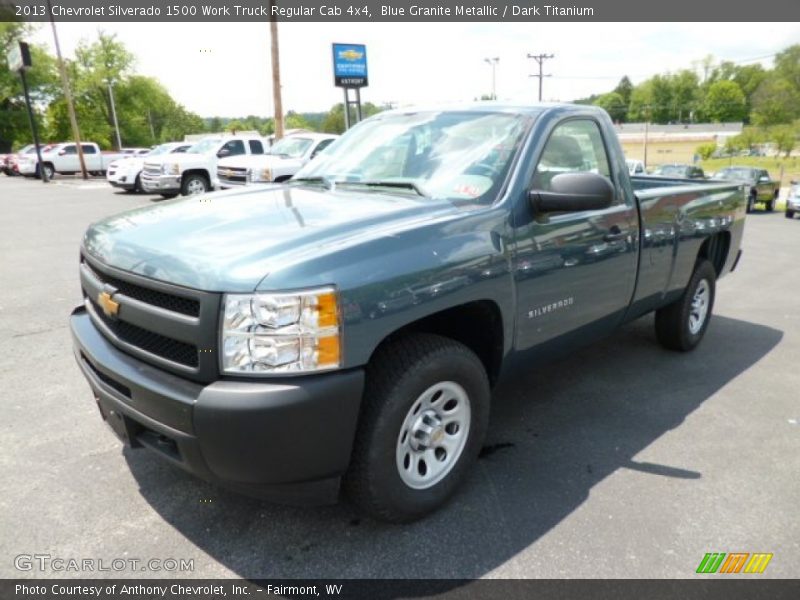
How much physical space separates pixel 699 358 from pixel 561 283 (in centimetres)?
247

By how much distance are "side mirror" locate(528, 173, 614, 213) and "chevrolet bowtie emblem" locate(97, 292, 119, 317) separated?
6.51ft

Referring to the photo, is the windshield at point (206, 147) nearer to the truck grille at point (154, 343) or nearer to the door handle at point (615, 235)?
the door handle at point (615, 235)

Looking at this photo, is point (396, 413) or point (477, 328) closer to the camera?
point (396, 413)

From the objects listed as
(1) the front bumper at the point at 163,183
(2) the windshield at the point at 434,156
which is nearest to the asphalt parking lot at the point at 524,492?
(2) the windshield at the point at 434,156

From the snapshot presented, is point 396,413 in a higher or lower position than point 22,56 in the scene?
lower

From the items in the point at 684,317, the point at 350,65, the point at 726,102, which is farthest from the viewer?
the point at 726,102

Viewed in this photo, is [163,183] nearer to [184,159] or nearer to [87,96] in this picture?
[184,159]

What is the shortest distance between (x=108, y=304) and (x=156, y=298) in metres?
0.34

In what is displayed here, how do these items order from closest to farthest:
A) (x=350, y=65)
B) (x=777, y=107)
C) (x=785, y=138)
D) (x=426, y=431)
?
(x=426, y=431) → (x=350, y=65) → (x=785, y=138) → (x=777, y=107)

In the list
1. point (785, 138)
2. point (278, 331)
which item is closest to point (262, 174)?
point (278, 331)

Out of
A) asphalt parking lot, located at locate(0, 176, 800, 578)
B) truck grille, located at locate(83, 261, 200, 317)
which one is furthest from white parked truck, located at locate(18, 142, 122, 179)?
truck grille, located at locate(83, 261, 200, 317)

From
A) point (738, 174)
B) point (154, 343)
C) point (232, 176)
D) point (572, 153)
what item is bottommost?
point (738, 174)

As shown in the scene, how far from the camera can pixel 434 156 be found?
3.43 metres

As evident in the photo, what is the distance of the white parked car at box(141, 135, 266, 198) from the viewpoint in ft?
53.1
